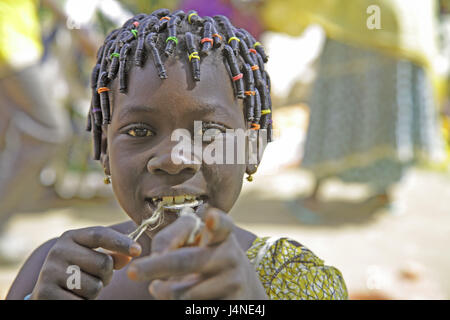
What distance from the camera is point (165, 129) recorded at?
102cm

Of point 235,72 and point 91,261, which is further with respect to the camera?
point 235,72

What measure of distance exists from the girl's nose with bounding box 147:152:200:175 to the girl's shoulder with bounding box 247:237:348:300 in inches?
15.6

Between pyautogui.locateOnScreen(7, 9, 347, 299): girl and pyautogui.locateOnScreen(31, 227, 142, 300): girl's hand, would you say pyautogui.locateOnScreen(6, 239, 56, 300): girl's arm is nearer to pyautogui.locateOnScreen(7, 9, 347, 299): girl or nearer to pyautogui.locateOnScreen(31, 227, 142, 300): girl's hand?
pyautogui.locateOnScreen(7, 9, 347, 299): girl

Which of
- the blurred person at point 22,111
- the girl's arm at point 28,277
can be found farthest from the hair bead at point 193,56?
the blurred person at point 22,111

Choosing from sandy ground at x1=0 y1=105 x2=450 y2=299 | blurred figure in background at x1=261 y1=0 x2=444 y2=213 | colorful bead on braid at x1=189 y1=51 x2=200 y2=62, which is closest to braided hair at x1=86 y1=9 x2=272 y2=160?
colorful bead on braid at x1=189 y1=51 x2=200 y2=62

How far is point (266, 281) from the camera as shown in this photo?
1202 mm

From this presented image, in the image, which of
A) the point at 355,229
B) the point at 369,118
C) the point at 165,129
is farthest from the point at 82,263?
the point at 369,118

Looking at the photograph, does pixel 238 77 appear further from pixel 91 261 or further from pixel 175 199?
pixel 91 261

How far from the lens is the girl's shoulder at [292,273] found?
1176 mm

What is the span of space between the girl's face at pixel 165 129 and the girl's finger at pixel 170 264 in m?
0.32

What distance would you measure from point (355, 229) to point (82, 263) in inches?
148

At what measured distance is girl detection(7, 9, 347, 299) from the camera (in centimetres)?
80

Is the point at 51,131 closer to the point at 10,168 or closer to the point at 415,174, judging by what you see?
the point at 10,168
